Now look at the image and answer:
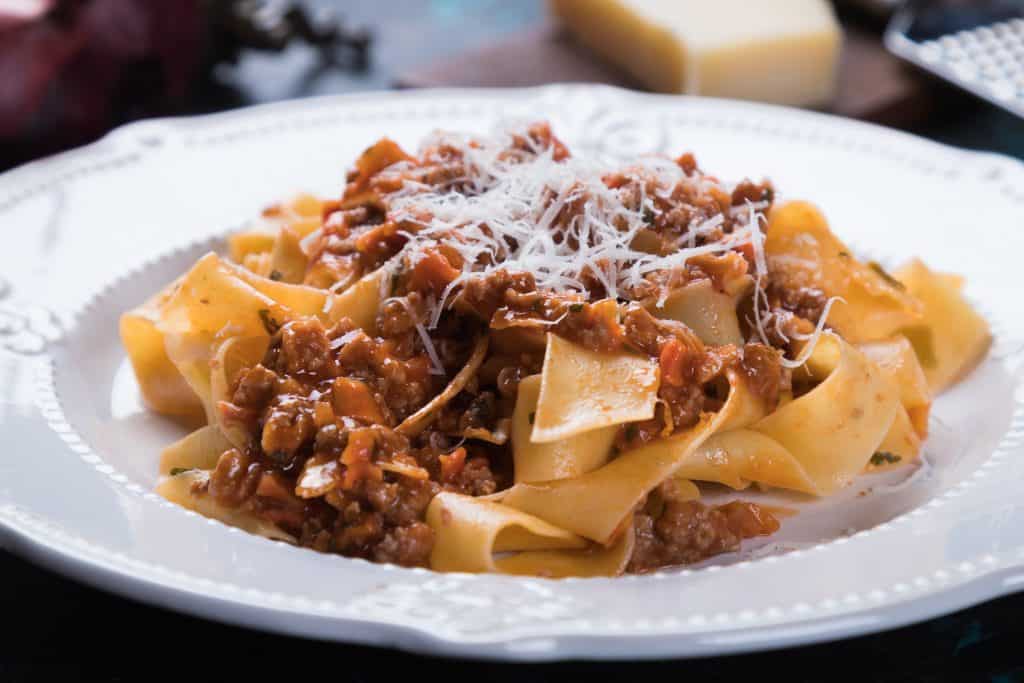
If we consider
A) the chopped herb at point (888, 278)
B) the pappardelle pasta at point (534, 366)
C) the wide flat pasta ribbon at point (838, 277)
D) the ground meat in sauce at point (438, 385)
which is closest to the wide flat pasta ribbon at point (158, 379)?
the pappardelle pasta at point (534, 366)

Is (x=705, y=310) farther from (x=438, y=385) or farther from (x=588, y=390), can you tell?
(x=438, y=385)

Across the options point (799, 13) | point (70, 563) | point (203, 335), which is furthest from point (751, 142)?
point (70, 563)

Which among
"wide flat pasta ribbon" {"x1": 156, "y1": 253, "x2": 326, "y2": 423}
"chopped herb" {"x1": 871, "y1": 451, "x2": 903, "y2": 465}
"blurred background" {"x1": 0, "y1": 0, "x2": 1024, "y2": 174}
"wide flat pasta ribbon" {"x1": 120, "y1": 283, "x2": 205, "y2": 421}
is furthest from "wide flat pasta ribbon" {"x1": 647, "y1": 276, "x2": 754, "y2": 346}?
"blurred background" {"x1": 0, "y1": 0, "x2": 1024, "y2": 174}

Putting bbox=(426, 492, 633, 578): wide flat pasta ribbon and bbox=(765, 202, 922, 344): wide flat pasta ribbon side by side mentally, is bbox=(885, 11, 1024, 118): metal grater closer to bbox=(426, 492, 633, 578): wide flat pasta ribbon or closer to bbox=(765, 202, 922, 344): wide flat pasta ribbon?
bbox=(765, 202, 922, 344): wide flat pasta ribbon

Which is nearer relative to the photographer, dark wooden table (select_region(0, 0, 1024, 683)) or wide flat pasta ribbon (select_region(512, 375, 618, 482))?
dark wooden table (select_region(0, 0, 1024, 683))

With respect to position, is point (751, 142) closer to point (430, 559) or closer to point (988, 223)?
point (988, 223)
